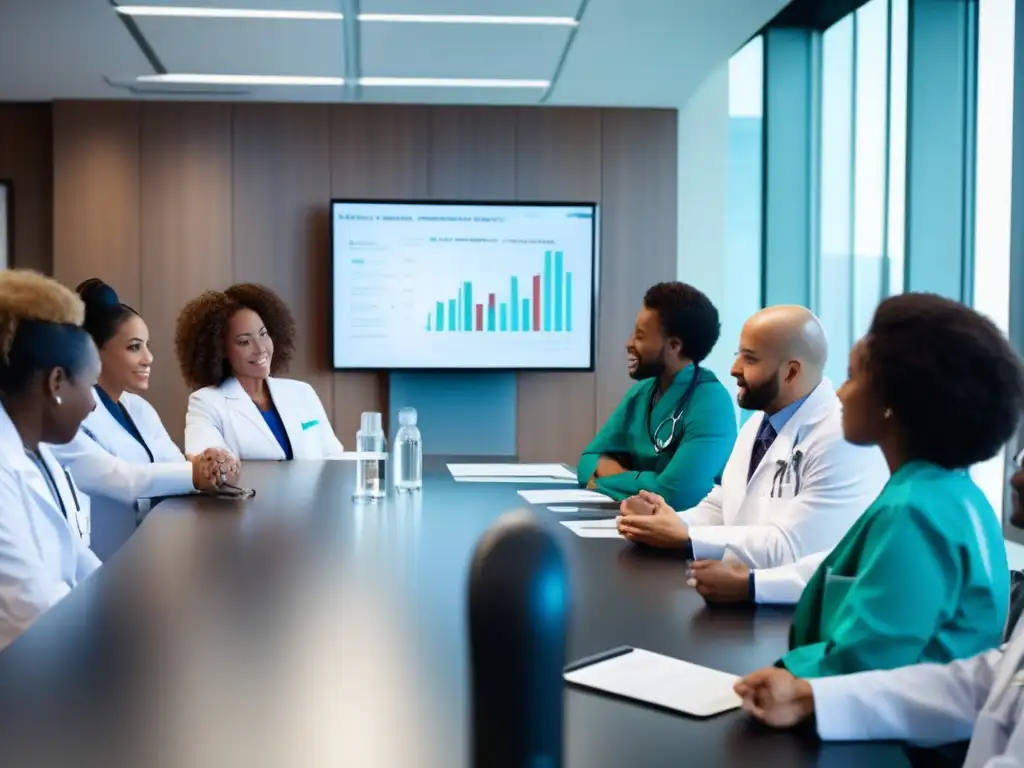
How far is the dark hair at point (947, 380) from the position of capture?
142 cm

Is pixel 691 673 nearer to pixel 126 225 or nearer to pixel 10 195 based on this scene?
pixel 126 225

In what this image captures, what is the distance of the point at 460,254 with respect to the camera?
22.5 feet

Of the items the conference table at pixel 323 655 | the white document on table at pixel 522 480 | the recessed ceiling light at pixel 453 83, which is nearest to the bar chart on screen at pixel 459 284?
the recessed ceiling light at pixel 453 83

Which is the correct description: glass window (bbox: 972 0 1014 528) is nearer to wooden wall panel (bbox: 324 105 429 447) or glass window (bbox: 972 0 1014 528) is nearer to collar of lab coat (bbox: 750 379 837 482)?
collar of lab coat (bbox: 750 379 837 482)

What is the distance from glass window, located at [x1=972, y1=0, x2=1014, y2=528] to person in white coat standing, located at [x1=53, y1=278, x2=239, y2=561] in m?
3.33

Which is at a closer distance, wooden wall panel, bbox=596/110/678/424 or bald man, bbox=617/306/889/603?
bald man, bbox=617/306/889/603

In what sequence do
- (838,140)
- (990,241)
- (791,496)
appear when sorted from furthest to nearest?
(838,140), (990,241), (791,496)

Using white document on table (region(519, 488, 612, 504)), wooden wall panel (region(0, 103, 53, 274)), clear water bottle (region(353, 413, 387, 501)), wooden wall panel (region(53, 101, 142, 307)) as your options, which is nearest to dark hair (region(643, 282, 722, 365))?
white document on table (region(519, 488, 612, 504))

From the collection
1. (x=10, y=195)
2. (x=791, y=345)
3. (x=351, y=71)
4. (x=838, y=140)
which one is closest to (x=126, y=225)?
(x=10, y=195)

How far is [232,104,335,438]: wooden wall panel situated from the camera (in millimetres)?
6922

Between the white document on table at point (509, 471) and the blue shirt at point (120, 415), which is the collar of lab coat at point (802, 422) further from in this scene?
the blue shirt at point (120, 415)

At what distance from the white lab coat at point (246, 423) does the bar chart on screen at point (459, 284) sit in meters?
2.07

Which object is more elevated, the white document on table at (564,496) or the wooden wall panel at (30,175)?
the wooden wall panel at (30,175)

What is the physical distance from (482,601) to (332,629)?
3.91 feet
